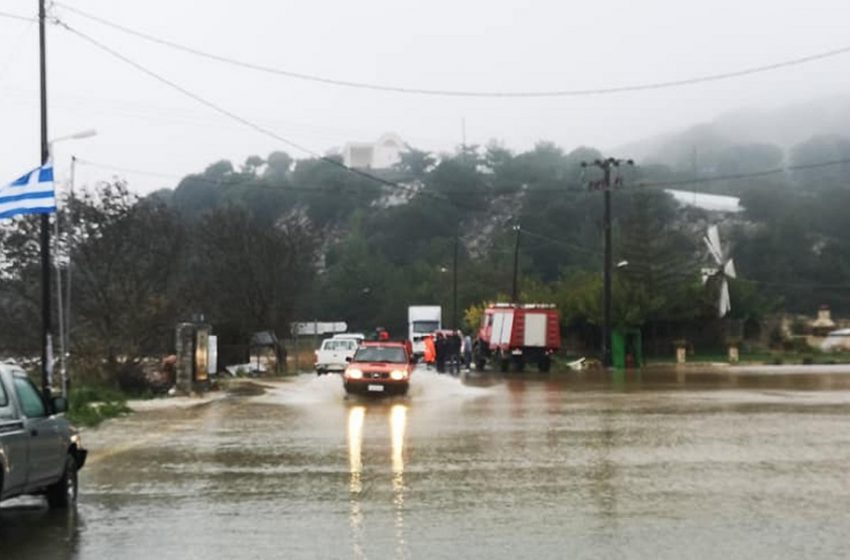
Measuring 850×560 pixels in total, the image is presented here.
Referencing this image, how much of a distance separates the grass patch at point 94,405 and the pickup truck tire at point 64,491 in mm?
11853

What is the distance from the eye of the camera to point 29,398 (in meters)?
12.6

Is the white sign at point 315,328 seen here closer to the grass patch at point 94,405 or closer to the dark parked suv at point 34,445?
the grass patch at point 94,405

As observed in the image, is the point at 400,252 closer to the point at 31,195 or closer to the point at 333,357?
the point at 333,357

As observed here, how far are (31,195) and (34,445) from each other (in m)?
14.1

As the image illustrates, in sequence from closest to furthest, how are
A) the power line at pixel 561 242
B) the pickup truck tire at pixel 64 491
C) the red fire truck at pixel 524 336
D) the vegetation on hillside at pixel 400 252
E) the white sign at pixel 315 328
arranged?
the pickup truck tire at pixel 64 491, the vegetation on hillside at pixel 400 252, the red fire truck at pixel 524 336, the white sign at pixel 315 328, the power line at pixel 561 242

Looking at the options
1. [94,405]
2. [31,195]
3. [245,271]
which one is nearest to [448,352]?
[245,271]

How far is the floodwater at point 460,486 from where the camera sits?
10609mm

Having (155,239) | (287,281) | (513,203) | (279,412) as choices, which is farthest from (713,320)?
(513,203)

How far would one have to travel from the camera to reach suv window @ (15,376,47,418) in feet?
40.3

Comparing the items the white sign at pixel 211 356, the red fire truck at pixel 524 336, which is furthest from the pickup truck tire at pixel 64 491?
the red fire truck at pixel 524 336

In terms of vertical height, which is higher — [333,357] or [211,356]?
[211,356]

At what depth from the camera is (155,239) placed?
50.3m

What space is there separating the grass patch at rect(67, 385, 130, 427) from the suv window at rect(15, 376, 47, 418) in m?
12.4

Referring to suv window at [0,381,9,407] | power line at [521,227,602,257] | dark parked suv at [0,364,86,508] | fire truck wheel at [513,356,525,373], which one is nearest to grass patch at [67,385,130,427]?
dark parked suv at [0,364,86,508]
